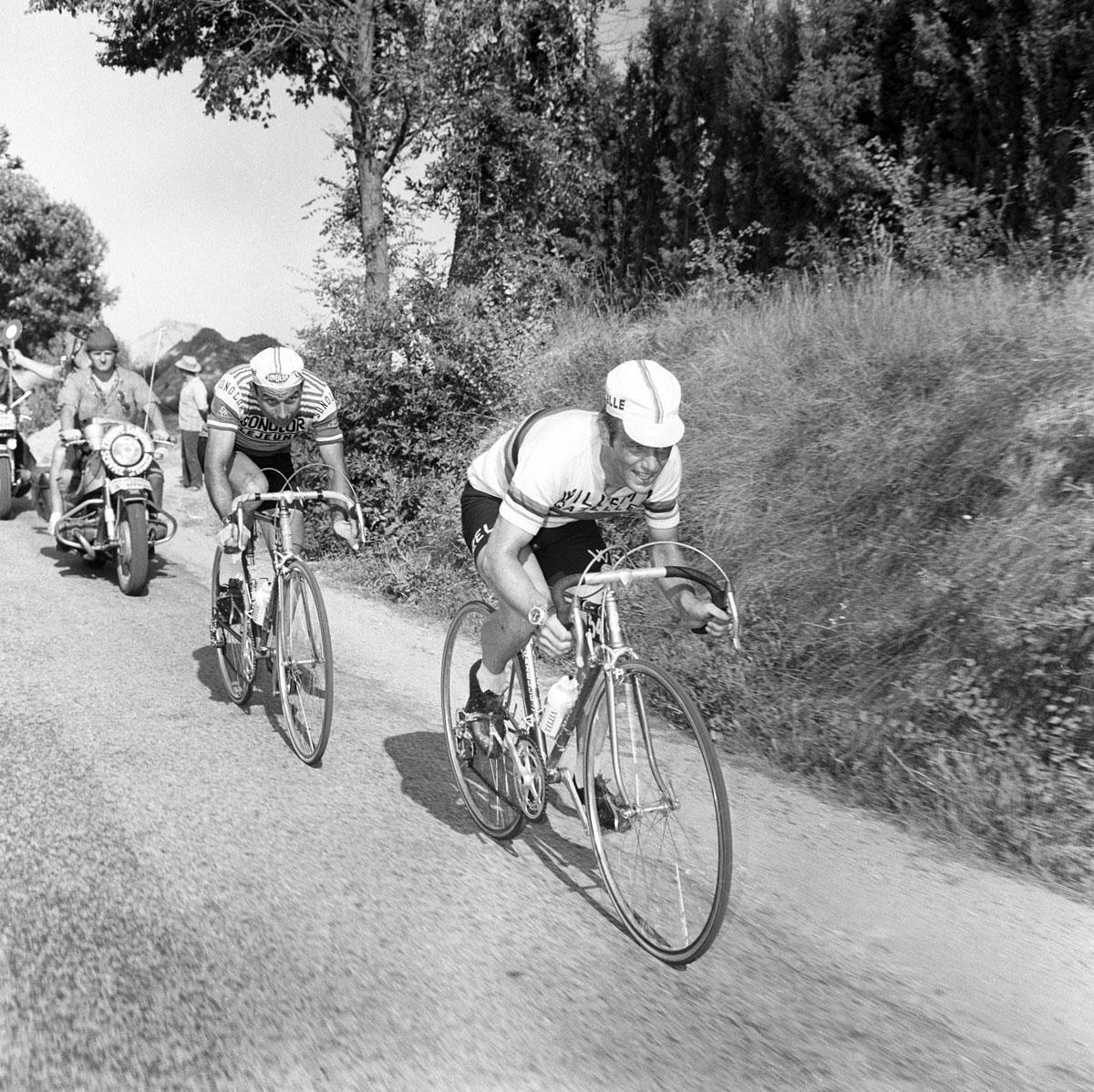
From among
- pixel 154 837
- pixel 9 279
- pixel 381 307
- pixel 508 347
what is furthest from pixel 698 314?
pixel 9 279

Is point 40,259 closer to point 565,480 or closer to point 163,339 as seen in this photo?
point 163,339

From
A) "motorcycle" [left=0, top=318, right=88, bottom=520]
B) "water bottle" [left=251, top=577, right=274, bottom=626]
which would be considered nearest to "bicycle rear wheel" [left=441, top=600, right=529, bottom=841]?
"water bottle" [left=251, top=577, right=274, bottom=626]

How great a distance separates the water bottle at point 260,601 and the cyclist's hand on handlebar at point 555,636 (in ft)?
8.66

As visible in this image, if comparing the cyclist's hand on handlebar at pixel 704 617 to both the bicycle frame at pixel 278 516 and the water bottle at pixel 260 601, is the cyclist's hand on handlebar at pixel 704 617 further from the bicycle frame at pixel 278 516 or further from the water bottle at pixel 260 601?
the water bottle at pixel 260 601

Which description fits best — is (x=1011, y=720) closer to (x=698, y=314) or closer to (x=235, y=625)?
(x=235, y=625)

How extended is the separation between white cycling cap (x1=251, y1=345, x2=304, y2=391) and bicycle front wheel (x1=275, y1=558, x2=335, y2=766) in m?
0.95

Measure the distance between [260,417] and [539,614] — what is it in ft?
10.2

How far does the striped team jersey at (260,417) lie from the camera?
5.99 metres

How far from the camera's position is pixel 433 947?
3.61 meters

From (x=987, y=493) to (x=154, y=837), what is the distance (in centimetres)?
417

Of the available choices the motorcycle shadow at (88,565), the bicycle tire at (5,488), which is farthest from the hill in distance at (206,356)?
the motorcycle shadow at (88,565)

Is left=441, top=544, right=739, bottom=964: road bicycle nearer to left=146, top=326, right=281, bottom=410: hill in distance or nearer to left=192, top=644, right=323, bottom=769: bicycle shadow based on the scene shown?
left=192, top=644, right=323, bottom=769: bicycle shadow

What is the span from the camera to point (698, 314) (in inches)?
390

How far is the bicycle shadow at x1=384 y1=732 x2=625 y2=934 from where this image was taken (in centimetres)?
420
